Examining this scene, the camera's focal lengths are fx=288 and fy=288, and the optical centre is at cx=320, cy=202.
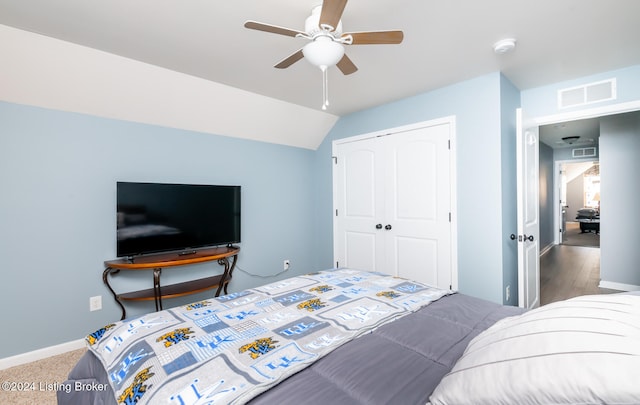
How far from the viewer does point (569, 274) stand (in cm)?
444

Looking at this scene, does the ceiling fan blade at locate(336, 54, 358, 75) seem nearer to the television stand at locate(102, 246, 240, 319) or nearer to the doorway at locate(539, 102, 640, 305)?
the television stand at locate(102, 246, 240, 319)

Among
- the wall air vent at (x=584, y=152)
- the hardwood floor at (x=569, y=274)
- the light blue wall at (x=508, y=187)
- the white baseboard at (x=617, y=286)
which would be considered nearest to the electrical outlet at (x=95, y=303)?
the light blue wall at (x=508, y=187)

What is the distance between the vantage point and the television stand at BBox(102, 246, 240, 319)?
2.44m

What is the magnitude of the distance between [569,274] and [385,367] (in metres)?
5.01

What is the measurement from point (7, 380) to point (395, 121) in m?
3.99

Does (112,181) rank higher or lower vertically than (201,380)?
higher

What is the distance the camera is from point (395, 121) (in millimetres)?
3318

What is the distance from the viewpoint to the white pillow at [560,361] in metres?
0.52

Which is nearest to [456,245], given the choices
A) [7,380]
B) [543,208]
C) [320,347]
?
[320,347]

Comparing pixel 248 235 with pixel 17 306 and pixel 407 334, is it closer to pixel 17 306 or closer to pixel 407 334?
pixel 17 306

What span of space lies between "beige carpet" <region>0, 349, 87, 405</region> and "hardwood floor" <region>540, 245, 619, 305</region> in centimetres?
456

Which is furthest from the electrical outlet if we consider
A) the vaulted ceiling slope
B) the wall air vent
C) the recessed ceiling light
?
the wall air vent

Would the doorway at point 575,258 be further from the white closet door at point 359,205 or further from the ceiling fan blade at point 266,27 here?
the ceiling fan blade at point 266,27

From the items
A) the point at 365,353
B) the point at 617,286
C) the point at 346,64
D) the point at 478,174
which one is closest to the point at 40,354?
the point at 365,353
